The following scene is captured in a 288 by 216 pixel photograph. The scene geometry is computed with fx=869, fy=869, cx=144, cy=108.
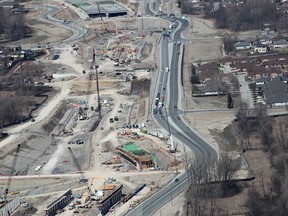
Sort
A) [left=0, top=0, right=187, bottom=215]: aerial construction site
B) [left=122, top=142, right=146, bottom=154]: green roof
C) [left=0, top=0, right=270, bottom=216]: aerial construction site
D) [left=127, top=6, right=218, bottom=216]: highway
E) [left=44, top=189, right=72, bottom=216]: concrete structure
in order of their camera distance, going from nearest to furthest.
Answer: [left=44, top=189, right=72, bottom=216]: concrete structure < [left=127, top=6, right=218, bottom=216]: highway < [left=0, top=0, right=187, bottom=215]: aerial construction site < [left=0, top=0, right=270, bottom=216]: aerial construction site < [left=122, top=142, right=146, bottom=154]: green roof

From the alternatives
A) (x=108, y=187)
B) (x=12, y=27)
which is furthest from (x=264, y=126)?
(x=12, y=27)

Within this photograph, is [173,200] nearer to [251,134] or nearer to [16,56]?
[251,134]

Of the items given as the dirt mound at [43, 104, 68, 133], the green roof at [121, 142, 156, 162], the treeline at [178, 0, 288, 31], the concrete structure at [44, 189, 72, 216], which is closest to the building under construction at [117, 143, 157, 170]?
the green roof at [121, 142, 156, 162]

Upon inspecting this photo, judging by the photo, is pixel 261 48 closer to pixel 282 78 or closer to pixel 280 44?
pixel 280 44

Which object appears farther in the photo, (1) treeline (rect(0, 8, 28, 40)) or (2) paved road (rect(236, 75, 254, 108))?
(1) treeline (rect(0, 8, 28, 40))

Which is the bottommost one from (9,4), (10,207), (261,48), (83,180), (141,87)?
(10,207)

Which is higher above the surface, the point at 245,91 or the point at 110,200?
the point at 245,91

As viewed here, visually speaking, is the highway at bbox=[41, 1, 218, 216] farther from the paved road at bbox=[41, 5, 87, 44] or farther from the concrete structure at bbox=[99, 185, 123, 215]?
the concrete structure at bbox=[99, 185, 123, 215]

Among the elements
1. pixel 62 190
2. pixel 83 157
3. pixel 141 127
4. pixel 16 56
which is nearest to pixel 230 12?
pixel 16 56
